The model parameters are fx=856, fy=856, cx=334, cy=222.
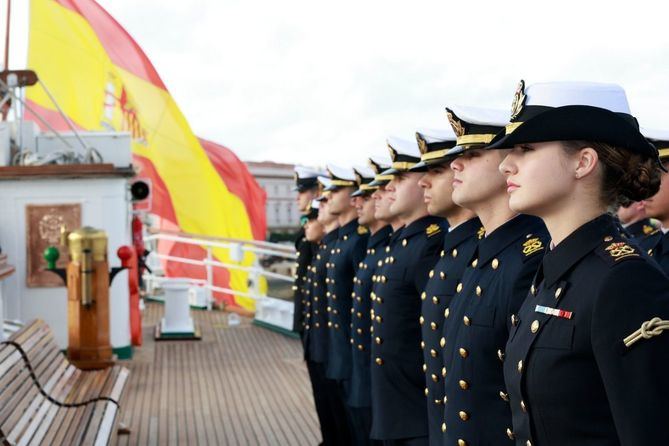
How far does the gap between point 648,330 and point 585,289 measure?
0.66 feet

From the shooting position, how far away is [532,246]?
2408 mm

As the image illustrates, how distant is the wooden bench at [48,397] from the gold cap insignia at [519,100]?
2.51 meters

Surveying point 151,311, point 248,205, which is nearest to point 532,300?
point 151,311

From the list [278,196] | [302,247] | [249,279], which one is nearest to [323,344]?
[302,247]

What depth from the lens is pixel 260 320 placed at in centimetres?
1076

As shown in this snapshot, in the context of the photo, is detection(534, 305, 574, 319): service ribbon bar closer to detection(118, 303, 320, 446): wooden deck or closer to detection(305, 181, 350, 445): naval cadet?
detection(305, 181, 350, 445): naval cadet

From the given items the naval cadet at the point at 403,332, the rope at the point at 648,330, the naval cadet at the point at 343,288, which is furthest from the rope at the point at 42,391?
the rope at the point at 648,330

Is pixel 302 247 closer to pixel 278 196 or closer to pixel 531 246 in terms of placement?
pixel 531 246

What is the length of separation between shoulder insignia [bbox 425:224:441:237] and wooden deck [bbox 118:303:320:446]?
2536 mm

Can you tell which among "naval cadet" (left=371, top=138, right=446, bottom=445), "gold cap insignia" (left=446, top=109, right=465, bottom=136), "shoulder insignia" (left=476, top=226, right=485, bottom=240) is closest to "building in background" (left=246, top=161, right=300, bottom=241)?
"naval cadet" (left=371, top=138, right=446, bottom=445)

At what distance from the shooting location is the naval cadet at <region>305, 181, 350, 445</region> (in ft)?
17.7

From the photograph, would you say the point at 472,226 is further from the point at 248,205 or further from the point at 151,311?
the point at 248,205

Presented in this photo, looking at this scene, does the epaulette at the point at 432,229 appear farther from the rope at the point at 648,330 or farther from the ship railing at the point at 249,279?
the ship railing at the point at 249,279

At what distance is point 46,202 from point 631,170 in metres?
7.28
